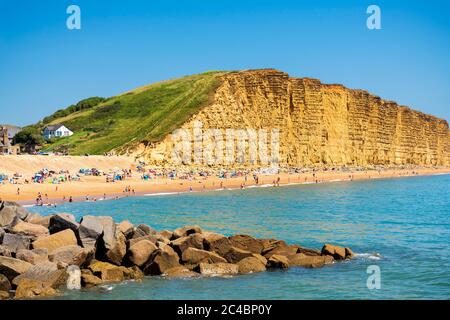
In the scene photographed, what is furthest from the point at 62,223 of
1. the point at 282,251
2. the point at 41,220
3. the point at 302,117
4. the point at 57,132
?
the point at 57,132

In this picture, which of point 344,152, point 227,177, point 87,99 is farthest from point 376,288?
point 87,99

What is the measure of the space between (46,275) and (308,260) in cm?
809

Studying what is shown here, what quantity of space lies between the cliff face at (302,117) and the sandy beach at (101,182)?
606 centimetres

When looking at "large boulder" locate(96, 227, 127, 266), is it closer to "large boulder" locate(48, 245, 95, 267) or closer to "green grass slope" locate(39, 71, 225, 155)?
"large boulder" locate(48, 245, 95, 267)

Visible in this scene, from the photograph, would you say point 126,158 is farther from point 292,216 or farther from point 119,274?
point 119,274

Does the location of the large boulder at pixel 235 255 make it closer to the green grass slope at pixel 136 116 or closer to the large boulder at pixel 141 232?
the large boulder at pixel 141 232

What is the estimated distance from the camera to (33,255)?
15258 mm

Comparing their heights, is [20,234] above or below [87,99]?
below

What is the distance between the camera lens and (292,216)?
32.4m

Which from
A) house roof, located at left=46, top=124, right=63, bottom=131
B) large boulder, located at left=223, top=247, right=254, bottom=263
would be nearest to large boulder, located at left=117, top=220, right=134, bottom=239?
large boulder, located at left=223, top=247, right=254, bottom=263

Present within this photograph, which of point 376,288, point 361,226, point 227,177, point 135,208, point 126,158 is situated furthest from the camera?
point 126,158

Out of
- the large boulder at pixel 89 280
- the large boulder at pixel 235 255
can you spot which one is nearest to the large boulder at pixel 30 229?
the large boulder at pixel 89 280

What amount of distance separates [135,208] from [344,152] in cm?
6140

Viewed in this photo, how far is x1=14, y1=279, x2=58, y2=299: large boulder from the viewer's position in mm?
13195
